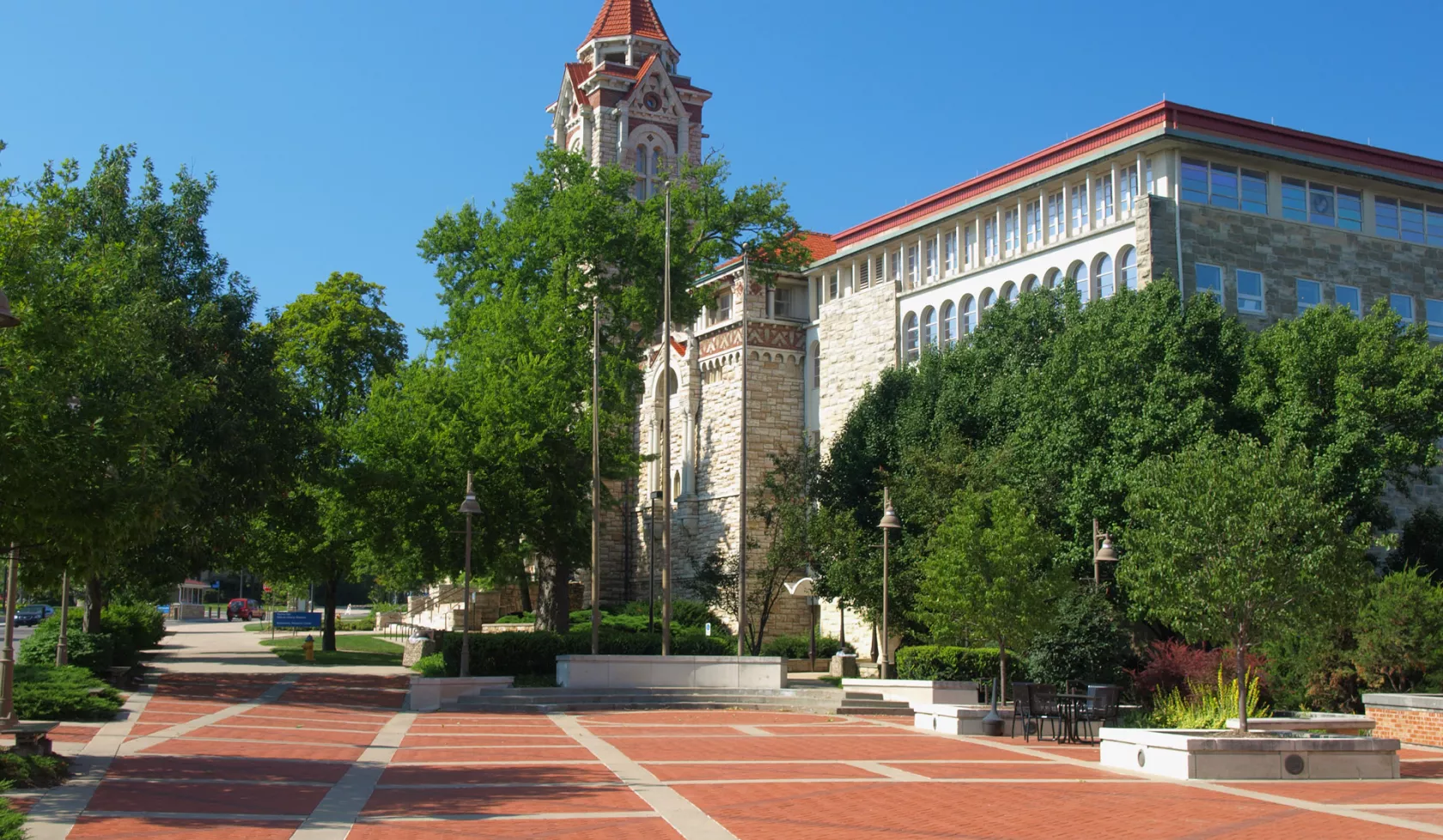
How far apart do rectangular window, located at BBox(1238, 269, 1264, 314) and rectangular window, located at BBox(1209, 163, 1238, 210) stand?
6.89ft

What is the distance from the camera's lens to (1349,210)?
138ft

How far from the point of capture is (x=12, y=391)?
16.0 meters

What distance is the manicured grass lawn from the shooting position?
45.0 m

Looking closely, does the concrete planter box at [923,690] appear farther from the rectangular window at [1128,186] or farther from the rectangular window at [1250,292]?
the rectangular window at [1128,186]

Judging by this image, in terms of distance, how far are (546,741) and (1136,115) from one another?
88.5ft

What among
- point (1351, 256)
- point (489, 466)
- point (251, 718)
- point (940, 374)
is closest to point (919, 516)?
point (940, 374)

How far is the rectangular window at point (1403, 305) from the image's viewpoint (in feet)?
138

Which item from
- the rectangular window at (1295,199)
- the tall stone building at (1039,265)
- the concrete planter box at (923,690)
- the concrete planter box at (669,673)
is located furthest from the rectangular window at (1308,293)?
the concrete planter box at (669,673)

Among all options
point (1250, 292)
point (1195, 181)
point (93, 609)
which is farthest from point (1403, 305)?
point (93, 609)

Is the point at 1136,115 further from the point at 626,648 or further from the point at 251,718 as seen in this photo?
the point at 251,718

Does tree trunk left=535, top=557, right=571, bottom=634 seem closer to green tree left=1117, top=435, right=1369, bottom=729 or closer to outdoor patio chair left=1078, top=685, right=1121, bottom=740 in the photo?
outdoor patio chair left=1078, top=685, right=1121, bottom=740

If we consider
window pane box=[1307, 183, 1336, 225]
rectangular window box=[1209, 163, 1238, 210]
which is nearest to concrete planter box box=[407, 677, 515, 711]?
rectangular window box=[1209, 163, 1238, 210]

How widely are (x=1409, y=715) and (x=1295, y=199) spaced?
73.6ft

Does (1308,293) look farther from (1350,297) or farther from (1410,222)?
(1410,222)
